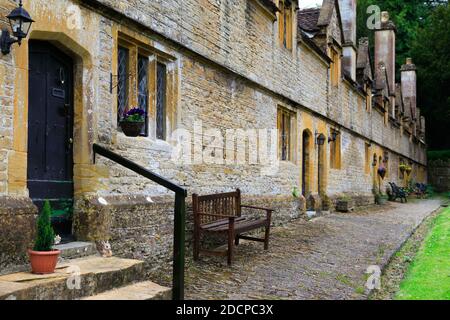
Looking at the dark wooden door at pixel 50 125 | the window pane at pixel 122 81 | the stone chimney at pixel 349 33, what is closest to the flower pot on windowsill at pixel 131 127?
the window pane at pixel 122 81

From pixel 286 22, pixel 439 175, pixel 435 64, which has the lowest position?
pixel 439 175

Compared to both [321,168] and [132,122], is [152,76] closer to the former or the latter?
[132,122]

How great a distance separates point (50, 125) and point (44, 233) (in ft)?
5.42

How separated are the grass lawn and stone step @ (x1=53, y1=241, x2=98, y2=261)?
3.81 meters

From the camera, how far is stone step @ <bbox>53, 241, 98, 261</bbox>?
545 centimetres

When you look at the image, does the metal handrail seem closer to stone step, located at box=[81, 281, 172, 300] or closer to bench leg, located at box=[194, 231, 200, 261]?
stone step, located at box=[81, 281, 172, 300]

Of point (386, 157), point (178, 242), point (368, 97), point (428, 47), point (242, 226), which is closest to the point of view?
point (178, 242)

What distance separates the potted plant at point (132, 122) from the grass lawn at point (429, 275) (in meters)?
3.98

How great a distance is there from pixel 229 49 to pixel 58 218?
5377 mm

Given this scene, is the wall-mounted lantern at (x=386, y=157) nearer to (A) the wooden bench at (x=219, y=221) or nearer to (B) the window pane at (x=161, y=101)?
(A) the wooden bench at (x=219, y=221)

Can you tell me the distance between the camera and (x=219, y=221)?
844 cm

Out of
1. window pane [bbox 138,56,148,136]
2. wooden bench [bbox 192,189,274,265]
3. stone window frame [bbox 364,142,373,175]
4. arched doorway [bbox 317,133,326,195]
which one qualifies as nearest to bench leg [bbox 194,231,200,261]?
wooden bench [bbox 192,189,274,265]

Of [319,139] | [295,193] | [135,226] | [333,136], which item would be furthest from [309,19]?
[135,226]

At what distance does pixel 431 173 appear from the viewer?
43938mm
